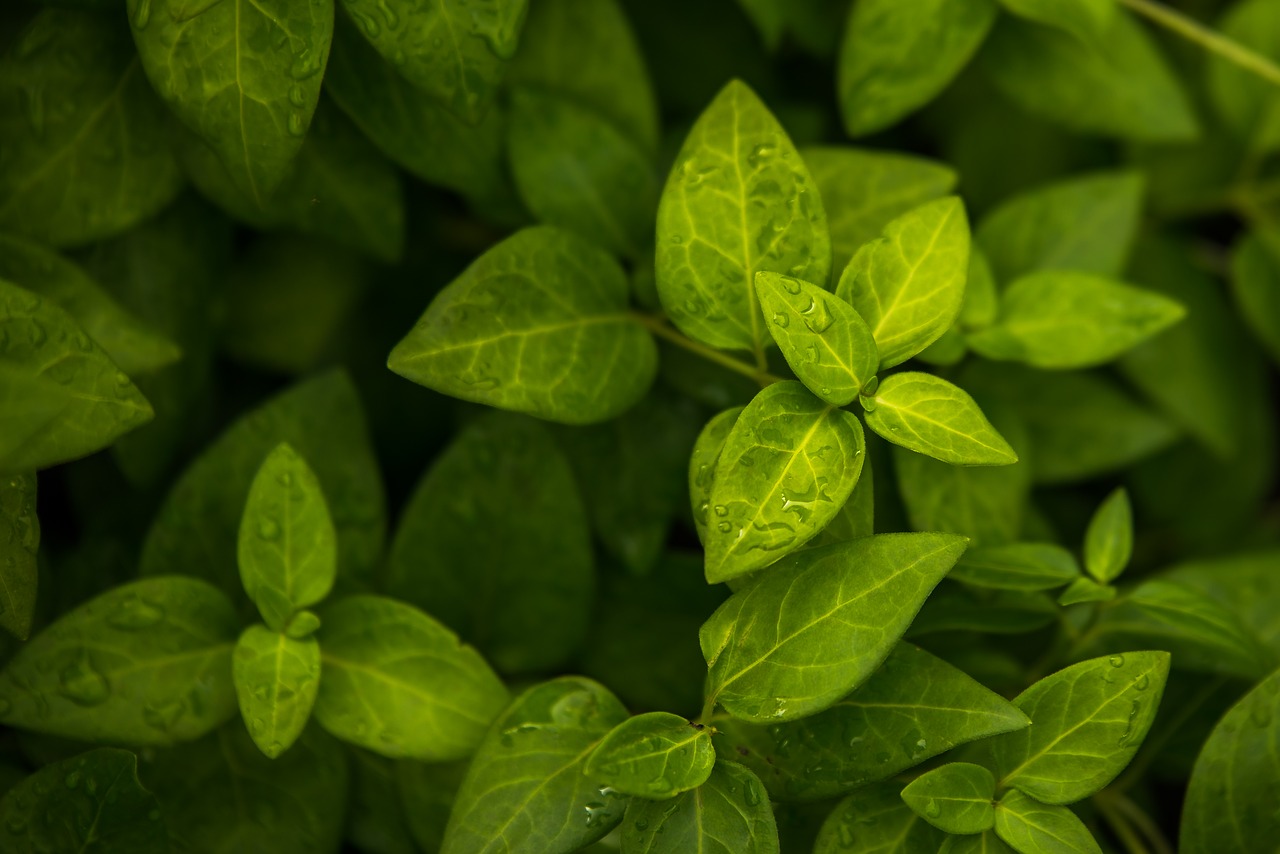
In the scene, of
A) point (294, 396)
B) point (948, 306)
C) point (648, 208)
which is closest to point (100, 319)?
point (294, 396)

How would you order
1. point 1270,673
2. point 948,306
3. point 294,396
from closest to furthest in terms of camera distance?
point 948,306 < point 1270,673 < point 294,396

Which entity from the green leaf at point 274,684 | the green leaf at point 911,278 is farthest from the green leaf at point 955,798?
the green leaf at point 274,684

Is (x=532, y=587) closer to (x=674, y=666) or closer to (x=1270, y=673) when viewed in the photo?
(x=674, y=666)

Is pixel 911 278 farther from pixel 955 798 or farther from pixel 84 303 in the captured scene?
pixel 84 303

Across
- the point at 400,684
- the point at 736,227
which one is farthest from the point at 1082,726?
the point at 400,684

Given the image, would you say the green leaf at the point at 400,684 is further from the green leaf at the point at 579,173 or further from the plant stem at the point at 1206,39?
the plant stem at the point at 1206,39

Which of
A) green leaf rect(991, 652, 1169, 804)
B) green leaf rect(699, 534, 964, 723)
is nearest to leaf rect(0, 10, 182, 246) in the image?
green leaf rect(699, 534, 964, 723)
